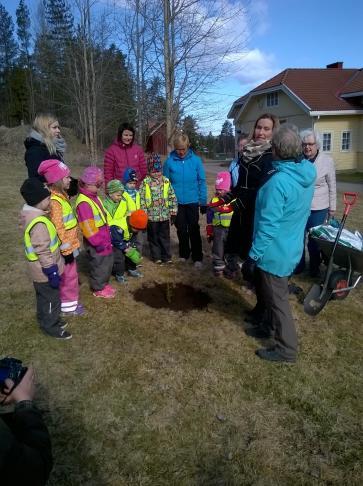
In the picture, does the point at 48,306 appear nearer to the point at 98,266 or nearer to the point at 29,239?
the point at 29,239

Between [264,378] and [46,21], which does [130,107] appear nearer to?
[264,378]

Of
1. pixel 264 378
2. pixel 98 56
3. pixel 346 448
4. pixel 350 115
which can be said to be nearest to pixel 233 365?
pixel 264 378

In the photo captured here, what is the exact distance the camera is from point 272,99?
88.7ft

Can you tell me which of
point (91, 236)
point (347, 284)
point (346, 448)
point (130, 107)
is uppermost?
point (130, 107)

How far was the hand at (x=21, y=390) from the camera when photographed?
4.82 feet

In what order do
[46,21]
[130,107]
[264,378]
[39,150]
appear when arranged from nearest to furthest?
1. [264,378]
2. [39,150]
3. [130,107]
4. [46,21]

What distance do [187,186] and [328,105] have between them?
71.2 ft

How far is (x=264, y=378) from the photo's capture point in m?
3.14

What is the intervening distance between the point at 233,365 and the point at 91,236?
2033mm

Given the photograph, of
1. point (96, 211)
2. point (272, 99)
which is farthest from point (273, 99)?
point (96, 211)

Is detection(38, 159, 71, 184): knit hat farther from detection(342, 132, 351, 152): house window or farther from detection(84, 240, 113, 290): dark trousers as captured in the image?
detection(342, 132, 351, 152): house window

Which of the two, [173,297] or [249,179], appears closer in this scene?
[249,179]

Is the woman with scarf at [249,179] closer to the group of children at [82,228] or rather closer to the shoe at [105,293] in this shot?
the group of children at [82,228]

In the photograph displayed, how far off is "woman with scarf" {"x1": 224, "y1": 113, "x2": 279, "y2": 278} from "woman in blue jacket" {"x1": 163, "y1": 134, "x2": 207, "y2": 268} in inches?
43.4
